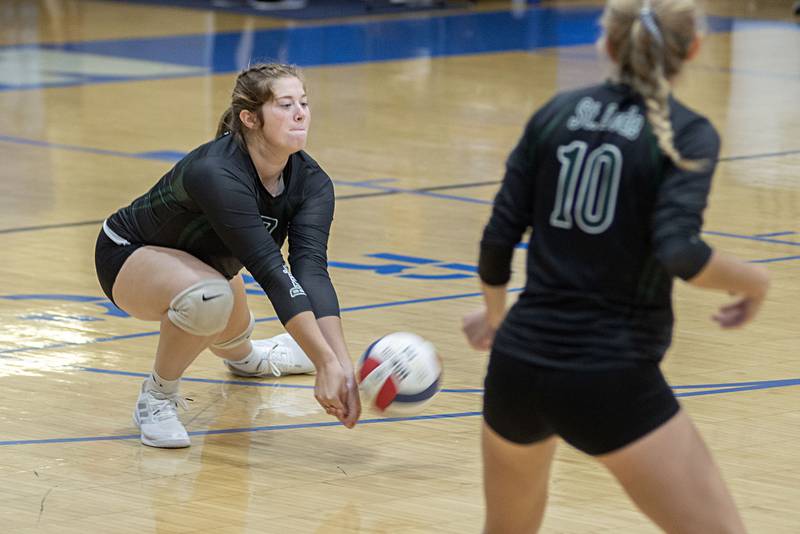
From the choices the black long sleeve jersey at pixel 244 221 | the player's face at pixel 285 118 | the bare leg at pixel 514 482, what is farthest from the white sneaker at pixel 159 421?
the bare leg at pixel 514 482

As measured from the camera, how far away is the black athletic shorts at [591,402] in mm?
2637

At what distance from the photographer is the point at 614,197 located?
2627 mm

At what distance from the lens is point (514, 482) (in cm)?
280

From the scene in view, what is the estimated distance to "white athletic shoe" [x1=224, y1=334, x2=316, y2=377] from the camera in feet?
16.3

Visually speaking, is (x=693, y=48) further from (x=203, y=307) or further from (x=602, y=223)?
(x=203, y=307)

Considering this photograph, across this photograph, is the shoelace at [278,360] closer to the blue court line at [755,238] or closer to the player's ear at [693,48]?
the player's ear at [693,48]

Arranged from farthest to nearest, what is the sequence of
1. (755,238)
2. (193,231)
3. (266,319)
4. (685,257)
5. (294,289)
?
(755,238) < (266,319) < (193,231) < (294,289) < (685,257)

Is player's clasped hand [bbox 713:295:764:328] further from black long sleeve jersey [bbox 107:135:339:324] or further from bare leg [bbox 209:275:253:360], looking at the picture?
bare leg [bbox 209:275:253:360]

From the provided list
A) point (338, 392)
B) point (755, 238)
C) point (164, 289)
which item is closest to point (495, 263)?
point (338, 392)

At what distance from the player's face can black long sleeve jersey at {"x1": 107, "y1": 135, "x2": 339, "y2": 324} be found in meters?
0.12

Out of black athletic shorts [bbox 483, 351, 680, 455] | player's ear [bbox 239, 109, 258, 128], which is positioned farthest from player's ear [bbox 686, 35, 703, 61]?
player's ear [bbox 239, 109, 258, 128]

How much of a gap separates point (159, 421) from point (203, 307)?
1.20ft

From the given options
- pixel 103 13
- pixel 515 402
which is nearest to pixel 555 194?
pixel 515 402

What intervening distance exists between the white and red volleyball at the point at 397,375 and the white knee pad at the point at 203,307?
49cm
